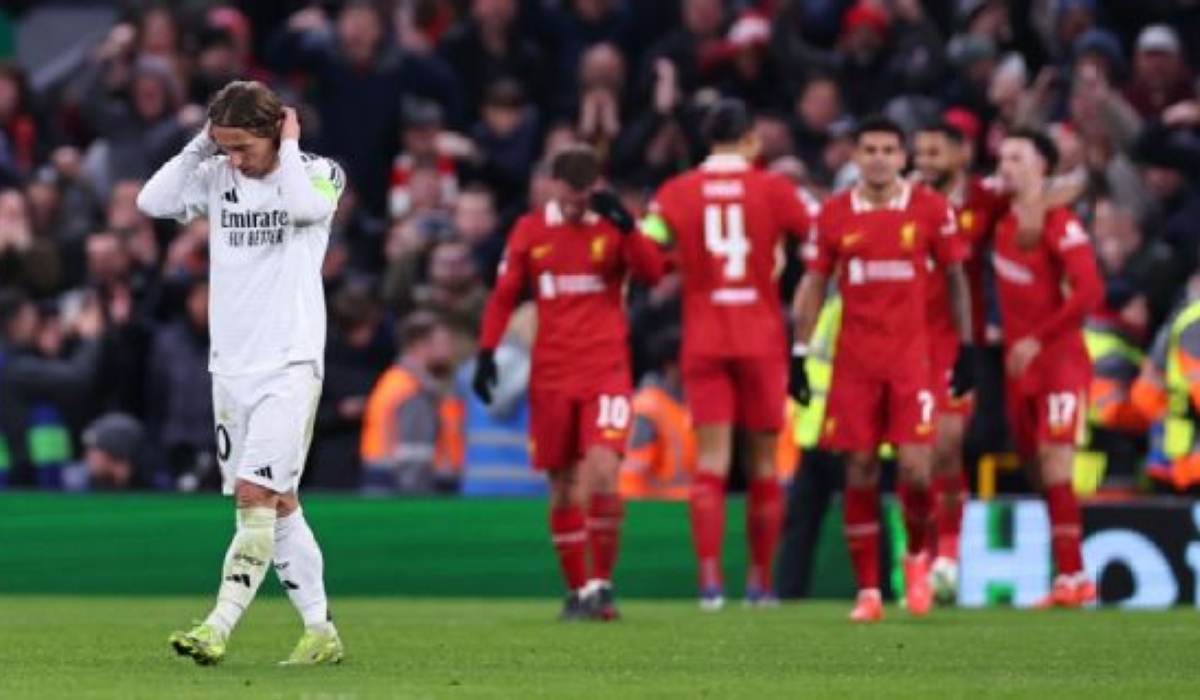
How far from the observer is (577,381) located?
1764cm

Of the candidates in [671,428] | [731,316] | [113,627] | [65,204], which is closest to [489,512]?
[671,428]

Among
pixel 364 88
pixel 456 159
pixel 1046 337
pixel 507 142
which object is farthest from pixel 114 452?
pixel 1046 337

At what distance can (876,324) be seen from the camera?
17.4 meters

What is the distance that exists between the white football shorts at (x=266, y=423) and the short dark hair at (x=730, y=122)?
217 inches

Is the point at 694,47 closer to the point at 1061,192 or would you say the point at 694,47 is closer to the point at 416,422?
the point at 416,422

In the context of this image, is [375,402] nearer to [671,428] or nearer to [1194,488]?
[671,428]

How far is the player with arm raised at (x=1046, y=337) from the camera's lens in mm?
18781

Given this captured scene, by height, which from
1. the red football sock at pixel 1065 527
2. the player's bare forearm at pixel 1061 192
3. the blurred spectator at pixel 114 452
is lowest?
the red football sock at pixel 1065 527

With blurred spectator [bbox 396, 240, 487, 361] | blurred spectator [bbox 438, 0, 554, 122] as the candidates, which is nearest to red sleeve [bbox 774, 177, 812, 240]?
blurred spectator [bbox 396, 240, 487, 361]

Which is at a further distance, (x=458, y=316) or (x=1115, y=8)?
(x=1115, y=8)

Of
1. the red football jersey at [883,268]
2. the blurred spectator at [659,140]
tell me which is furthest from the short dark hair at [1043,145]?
the blurred spectator at [659,140]

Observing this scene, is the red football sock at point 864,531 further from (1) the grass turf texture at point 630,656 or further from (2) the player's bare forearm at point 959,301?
(2) the player's bare forearm at point 959,301

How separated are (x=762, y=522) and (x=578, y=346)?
1620 mm

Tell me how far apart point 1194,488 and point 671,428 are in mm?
3374
